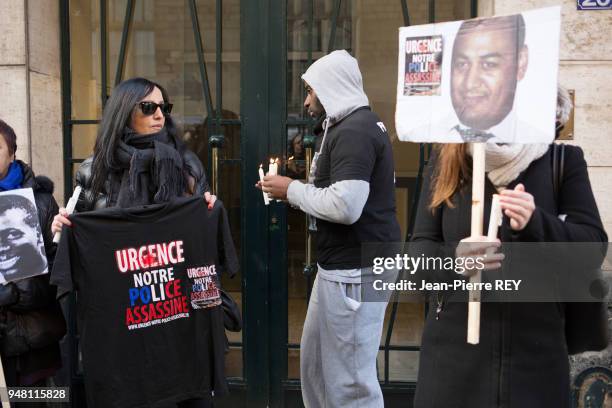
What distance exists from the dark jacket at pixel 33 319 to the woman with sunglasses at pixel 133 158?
1.26ft

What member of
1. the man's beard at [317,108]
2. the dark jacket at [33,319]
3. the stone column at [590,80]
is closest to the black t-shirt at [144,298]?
the dark jacket at [33,319]

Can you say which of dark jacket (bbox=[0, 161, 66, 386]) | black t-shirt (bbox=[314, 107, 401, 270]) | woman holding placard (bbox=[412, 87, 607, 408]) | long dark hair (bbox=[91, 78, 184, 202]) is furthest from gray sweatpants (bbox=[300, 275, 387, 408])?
dark jacket (bbox=[0, 161, 66, 386])

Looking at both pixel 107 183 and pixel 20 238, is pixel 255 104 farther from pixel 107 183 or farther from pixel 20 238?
pixel 20 238

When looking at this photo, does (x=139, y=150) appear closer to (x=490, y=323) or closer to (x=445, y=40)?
(x=445, y=40)

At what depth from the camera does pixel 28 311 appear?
374cm

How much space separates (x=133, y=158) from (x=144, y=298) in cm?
67

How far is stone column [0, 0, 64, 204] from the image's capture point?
461cm

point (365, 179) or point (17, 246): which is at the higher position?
point (365, 179)

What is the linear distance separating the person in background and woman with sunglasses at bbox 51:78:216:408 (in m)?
0.38

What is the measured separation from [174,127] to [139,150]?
0.34 m

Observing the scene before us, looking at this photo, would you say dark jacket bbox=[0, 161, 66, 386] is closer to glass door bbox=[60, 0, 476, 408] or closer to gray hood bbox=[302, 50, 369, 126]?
glass door bbox=[60, 0, 476, 408]

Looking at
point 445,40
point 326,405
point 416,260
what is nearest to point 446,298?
point 416,260

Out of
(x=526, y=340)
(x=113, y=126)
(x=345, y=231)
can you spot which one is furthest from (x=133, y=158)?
(x=526, y=340)

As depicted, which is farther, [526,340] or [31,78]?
[31,78]
